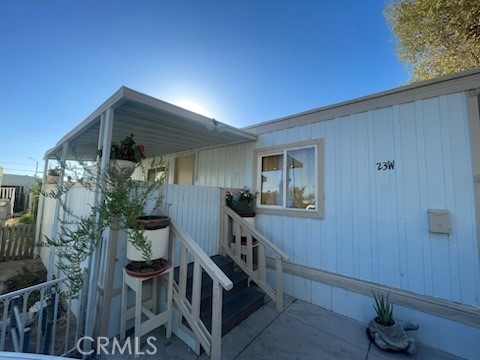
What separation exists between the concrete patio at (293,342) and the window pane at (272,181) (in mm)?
1870

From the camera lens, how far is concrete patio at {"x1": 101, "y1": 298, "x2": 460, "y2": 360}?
211 cm

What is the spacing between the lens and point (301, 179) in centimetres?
352

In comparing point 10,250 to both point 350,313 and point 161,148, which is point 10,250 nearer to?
point 161,148

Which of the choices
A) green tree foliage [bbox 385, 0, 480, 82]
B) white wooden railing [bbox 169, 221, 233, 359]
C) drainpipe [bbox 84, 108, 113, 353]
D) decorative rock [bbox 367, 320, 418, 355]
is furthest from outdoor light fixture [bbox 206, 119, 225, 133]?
green tree foliage [bbox 385, 0, 480, 82]

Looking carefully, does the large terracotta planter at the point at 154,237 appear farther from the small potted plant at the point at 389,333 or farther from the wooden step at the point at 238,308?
the small potted plant at the point at 389,333

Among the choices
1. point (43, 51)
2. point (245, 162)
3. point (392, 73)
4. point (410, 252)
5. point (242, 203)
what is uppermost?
point (392, 73)

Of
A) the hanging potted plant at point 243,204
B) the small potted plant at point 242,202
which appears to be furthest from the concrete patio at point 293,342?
the small potted plant at point 242,202

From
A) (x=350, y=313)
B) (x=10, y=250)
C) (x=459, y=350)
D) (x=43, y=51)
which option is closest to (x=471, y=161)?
(x=459, y=350)

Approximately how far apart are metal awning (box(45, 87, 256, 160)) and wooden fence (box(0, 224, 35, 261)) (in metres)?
2.49

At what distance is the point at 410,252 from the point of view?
251 centimetres

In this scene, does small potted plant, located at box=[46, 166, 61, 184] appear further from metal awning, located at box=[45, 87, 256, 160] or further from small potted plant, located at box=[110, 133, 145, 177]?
small potted plant, located at box=[110, 133, 145, 177]

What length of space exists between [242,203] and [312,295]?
1.93m

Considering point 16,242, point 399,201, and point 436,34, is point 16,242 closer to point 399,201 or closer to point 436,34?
point 399,201

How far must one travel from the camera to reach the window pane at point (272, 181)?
3779 mm
